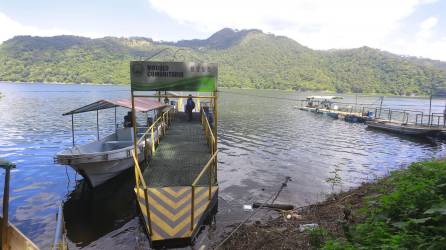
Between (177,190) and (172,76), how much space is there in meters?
3.92

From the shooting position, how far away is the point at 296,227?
9797 mm

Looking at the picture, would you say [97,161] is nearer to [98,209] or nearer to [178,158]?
[98,209]

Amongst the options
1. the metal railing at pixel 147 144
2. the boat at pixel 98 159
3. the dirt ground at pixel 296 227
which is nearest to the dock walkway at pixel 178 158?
the metal railing at pixel 147 144

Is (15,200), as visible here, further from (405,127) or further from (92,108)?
(405,127)

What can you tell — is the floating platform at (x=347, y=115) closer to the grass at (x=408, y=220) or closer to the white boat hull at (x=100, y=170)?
the white boat hull at (x=100, y=170)

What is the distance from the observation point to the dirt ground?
831 cm

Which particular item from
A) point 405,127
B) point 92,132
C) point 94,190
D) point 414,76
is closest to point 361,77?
point 414,76

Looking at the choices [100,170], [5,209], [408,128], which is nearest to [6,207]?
[5,209]

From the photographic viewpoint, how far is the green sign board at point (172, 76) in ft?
34.1

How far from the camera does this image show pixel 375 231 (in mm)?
5738

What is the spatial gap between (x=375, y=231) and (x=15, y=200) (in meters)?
Result: 14.8

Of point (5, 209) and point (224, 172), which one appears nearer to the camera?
point (5, 209)

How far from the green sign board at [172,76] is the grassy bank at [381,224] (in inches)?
203

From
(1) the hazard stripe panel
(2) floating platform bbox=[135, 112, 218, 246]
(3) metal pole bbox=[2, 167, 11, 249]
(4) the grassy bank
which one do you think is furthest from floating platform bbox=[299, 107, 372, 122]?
(3) metal pole bbox=[2, 167, 11, 249]
